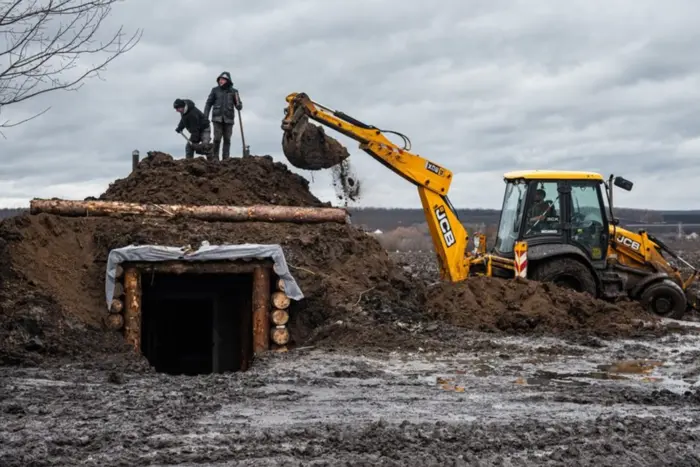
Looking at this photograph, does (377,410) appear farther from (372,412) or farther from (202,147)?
(202,147)

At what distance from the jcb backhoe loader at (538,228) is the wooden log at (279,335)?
364 centimetres

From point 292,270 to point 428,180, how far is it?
3581 mm

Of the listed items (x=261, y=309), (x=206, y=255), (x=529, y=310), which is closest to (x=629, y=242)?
(x=529, y=310)

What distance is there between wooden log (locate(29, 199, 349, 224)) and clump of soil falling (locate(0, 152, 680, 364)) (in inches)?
7.6

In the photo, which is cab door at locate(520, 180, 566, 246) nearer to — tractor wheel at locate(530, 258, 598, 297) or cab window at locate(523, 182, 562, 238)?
cab window at locate(523, 182, 562, 238)

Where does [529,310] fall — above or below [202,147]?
below

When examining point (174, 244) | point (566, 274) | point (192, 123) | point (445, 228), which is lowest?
point (566, 274)

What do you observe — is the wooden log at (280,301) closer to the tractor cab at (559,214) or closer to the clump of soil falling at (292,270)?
the clump of soil falling at (292,270)

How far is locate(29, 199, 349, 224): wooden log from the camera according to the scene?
15289 millimetres

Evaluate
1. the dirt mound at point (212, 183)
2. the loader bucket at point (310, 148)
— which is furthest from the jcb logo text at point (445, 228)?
the dirt mound at point (212, 183)

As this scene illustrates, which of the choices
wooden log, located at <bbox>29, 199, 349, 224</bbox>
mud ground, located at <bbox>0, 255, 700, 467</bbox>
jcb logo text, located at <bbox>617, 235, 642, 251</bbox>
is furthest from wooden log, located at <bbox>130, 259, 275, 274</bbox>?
jcb logo text, located at <bbox>617, 235, 642, 251</bbox>

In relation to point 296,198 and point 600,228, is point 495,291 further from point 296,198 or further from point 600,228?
point 296,198

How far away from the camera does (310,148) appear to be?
54.9ft

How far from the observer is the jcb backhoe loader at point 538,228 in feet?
53.7
